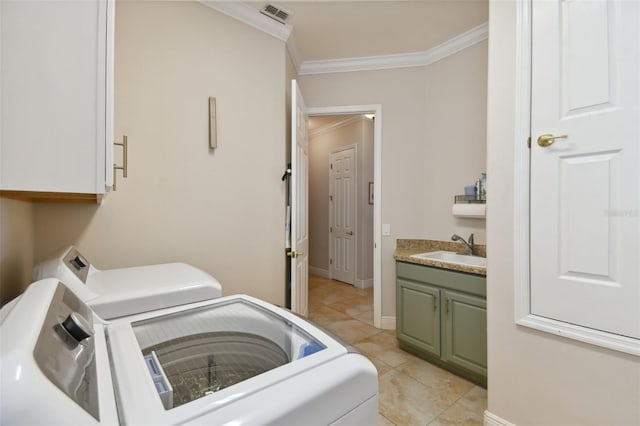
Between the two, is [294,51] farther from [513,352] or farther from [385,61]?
[513,352]

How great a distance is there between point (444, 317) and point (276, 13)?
2706 millimetres

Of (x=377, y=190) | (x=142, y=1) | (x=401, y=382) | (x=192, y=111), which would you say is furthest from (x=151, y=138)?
(x=401, y=382)

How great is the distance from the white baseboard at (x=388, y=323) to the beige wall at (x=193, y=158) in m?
1.27

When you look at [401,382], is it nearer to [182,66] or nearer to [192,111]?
[192,111]

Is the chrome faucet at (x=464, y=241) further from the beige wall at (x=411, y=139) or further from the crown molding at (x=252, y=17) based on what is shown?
the crown molding at (x=252, y=17)

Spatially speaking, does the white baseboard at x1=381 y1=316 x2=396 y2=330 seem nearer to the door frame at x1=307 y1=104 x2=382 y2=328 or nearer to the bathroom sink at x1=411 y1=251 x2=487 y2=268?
the door frame at x1=307 y1=104 x2=382 y2=328

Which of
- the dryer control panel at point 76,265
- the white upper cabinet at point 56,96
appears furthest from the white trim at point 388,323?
the white upper cabinet at point 56,96

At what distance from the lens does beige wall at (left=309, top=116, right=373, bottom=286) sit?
15.2ft

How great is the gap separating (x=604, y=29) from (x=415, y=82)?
178 centimetres

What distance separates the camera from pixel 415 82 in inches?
113

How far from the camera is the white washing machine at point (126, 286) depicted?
0.95 m

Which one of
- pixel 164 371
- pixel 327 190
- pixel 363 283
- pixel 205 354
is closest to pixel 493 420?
pixel 205 354

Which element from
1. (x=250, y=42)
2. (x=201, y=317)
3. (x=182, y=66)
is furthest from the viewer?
(x=250, y=42)

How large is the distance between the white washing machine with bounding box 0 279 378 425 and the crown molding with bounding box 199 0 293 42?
2.13 m
